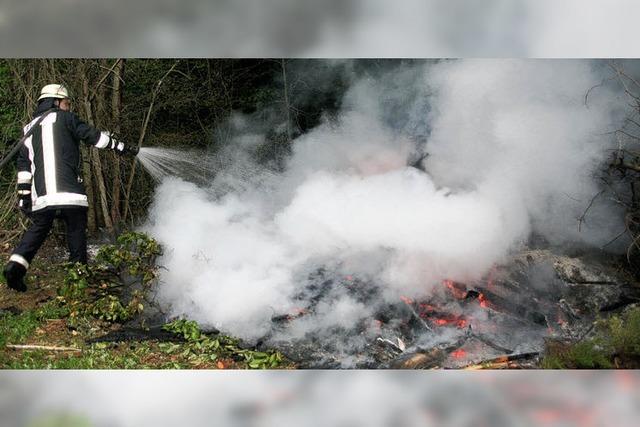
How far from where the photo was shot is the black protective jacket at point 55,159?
17.2 ft

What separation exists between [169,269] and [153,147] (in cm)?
95

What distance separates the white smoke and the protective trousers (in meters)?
0.57

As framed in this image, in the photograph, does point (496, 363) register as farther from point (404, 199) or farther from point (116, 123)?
point (116, 123)

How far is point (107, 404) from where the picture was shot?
471cm

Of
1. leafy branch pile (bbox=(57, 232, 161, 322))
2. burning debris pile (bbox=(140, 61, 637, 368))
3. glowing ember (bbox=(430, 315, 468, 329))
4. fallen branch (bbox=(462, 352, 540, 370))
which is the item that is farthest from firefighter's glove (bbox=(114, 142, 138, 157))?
fallen branch (bbox=(462, 352, 540, 370))

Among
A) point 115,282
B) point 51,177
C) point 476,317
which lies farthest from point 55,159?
point 476,317

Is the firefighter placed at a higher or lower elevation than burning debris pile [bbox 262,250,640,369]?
higher

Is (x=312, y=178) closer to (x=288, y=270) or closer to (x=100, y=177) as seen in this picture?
(x=288, y=270)

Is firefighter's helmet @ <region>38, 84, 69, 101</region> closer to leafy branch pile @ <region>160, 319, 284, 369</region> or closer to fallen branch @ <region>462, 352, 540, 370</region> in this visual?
leafy branch pile @ <region>160, 319, 284, 369</region>

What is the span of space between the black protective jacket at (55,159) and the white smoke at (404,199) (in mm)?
737

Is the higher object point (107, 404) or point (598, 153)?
point (598, 153)

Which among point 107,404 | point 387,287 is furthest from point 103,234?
point 387,287

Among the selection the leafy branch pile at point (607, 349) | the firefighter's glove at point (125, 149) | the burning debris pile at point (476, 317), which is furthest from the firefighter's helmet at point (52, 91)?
the leafy branch pile at point (607, 349)

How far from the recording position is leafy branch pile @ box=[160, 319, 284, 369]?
5.22 meters
